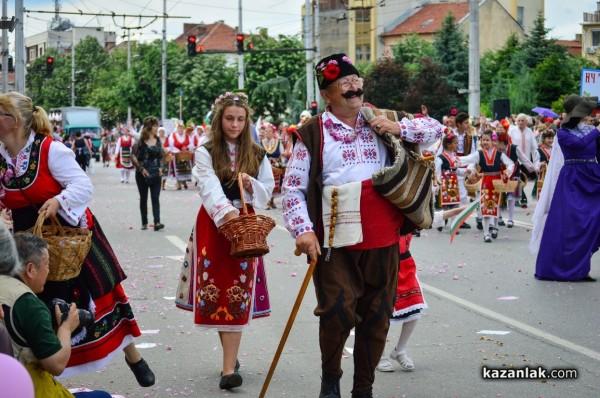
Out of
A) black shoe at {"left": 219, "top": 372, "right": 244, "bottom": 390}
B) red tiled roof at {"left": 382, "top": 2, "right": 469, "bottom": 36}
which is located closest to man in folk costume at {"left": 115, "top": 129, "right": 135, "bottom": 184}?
black shoe at {"left": 219, "top": 372, "right": 244, "bottom": 390}

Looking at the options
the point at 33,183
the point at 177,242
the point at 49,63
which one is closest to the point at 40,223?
the point at 33,183

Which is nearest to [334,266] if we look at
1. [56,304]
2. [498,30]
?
[56,304]

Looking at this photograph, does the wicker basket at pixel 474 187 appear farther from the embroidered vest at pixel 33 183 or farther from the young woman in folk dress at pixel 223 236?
the embroidered vest at pixel 33 183

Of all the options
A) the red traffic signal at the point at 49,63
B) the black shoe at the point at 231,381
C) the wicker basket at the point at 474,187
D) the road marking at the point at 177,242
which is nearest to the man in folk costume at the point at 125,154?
the red traffic signal at the point at 49,63

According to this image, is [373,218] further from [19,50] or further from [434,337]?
[19,50]

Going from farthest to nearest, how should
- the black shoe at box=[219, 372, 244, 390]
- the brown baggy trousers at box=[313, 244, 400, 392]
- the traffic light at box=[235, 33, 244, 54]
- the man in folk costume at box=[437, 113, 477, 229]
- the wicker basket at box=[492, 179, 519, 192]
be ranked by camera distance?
the traffic light at box=[235, 33, 244, 54] → the man in folk costume at box=[437, 113, 477, 229] → the wicker basket at box=[492, 179, 519, 192] → the black shoe at box=[219, 372, 244, 390] → the brown baggy trousers at box=[313, 244, 400, 392]

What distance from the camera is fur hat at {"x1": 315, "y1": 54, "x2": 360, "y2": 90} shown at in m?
6.14

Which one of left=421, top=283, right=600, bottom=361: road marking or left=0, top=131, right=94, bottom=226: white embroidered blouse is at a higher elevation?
left=0, top=131, right=94, bottom=226: white embroidered blouse

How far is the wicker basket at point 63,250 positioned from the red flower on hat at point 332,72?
1538mm

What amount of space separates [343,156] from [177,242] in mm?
10159

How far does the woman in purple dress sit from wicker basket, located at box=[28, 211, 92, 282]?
21.9 ft

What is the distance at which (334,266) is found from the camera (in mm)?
6105

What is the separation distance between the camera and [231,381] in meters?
6.96

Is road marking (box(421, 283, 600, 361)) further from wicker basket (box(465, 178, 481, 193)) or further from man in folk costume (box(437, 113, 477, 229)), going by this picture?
man in folk costume (box(437, 113, 477, 229))
